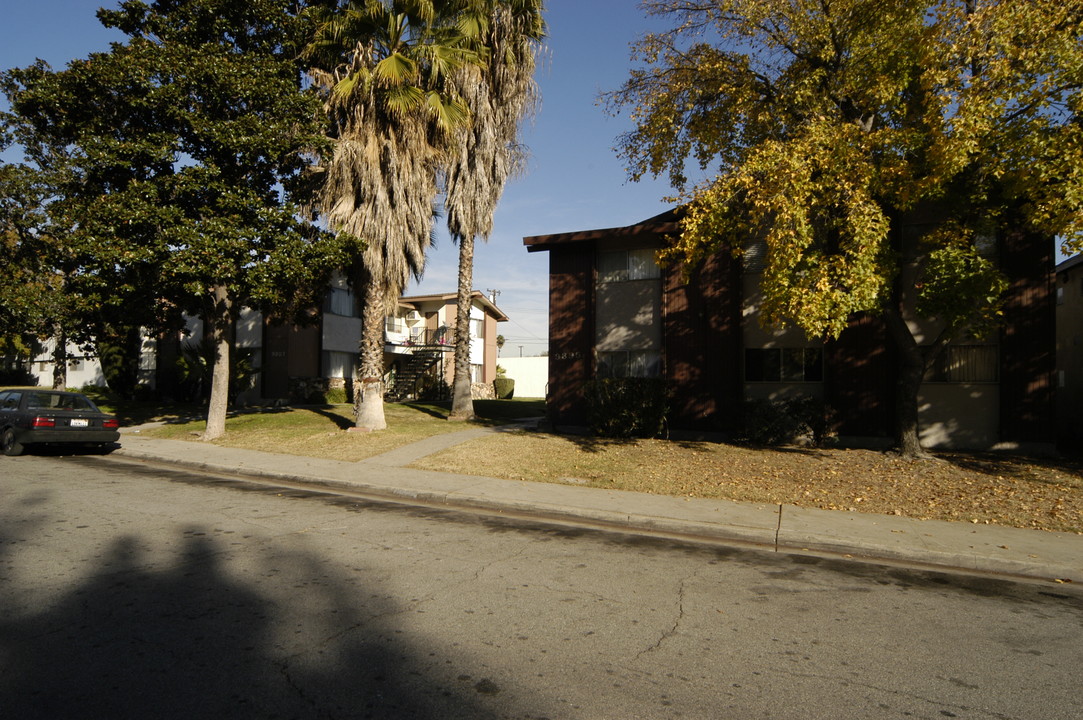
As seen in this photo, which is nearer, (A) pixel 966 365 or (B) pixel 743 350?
(A) pixel 966 365

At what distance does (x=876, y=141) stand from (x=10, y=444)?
18.0m

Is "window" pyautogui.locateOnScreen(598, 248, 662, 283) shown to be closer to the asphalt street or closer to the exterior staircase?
the asphalt street

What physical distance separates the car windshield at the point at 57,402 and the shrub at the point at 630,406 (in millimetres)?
11895

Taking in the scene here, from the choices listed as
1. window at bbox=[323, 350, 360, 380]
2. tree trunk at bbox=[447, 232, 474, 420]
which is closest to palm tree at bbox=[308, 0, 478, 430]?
tree trunk at bbox=[447, 232, 474, 420]

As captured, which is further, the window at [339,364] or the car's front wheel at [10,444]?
the window at [339,364]

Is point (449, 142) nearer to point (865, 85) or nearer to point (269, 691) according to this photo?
point (865, 85)

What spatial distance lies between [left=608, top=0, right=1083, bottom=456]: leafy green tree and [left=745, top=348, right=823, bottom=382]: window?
349 cm

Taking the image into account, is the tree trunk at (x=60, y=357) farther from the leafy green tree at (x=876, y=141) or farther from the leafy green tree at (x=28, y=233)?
the leafy green tree at (x=876, y=141)

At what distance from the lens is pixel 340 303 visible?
31.9 m

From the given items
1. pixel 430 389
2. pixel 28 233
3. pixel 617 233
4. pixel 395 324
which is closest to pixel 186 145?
pixel 617 233

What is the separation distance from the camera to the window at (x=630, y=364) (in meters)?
18.6

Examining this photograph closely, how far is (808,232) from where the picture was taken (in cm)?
1079

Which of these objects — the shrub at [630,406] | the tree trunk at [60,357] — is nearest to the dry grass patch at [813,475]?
the shrub at [630,406]

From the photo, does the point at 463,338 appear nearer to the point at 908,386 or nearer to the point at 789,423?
the point at 789,423
